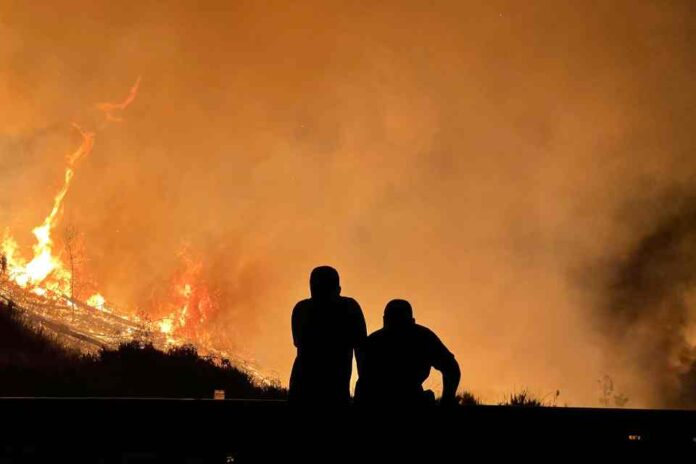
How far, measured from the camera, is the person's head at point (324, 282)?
5.52 m

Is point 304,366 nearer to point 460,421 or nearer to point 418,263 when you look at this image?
point 460,421

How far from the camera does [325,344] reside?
18.7 feet

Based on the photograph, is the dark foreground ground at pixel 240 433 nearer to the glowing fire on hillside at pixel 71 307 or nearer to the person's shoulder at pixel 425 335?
the person's shoulder at pixel 425 335

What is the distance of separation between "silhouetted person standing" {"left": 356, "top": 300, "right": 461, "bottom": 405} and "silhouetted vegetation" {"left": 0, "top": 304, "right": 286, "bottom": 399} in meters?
13.0

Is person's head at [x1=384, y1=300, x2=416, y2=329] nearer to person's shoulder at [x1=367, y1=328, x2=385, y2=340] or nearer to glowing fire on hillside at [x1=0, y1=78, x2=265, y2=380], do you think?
person's shoulder at [x1=367, y1=328, x2=385, y2=340]

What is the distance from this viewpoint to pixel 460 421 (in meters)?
5.95

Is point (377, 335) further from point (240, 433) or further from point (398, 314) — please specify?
point (240, 433)

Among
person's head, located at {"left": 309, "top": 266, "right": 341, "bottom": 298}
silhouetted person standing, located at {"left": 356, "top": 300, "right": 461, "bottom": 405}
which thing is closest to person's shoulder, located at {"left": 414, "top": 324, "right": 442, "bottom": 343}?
silhouetted person standing, located at {"left": 356, "top": 300, "right": 461, "bottom": 405}

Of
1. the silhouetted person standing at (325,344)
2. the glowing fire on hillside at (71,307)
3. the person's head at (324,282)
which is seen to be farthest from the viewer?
the glowing fire on hillside at (71,307)

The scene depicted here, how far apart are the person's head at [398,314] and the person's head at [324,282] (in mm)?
411

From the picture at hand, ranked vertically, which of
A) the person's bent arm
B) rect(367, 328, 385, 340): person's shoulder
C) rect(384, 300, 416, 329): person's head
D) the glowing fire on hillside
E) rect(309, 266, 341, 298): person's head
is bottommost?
the person's bent arm

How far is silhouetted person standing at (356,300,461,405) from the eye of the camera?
5.70m

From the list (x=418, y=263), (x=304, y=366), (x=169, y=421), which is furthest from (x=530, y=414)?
(x=418, y=263)

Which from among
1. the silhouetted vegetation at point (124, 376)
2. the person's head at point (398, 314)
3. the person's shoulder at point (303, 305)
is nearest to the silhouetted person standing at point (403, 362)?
the person's head at point (398, 314)
